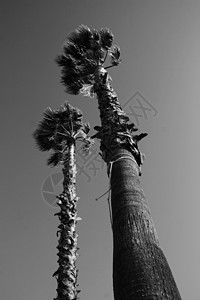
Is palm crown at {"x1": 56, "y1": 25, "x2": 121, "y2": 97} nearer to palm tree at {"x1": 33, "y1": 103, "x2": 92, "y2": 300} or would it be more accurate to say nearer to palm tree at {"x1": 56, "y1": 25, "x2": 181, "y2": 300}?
palm tree at {"x1": 56, "y1": 25, "x2": 181, "y2": 300}

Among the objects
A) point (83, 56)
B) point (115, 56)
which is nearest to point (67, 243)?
point (83, 56)

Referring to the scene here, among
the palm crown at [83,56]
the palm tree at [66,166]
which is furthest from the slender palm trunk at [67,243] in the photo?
the palm crown at [83,56]

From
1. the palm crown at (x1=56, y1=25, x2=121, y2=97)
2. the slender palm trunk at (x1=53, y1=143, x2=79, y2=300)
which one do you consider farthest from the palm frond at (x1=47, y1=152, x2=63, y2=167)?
the palm crown at (x1=56, y1=25, x2=121, y2=97)

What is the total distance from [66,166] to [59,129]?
317cm

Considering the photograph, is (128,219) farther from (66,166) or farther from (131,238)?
(66,166)

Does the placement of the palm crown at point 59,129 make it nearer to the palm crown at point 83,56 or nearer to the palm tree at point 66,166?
the palm tree at point 66,166

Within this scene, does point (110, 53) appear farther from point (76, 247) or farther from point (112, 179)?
point (112, 179)

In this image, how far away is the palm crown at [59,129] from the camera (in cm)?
1341

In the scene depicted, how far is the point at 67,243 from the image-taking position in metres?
7.82

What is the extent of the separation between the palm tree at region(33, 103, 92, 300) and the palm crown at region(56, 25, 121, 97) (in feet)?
10.7

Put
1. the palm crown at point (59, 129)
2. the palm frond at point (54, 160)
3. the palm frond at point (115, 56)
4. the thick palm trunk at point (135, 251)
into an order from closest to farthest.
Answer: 1. the thick palm trunk at point (135, 251)
2. the palm frond at point (115, 56)
3. the palm crown at point (59, 129)
4. the palm frond at point (54, 160)

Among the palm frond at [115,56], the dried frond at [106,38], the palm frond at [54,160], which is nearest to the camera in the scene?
the dried frond at [106,38]

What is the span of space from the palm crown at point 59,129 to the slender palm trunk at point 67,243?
11.0ft

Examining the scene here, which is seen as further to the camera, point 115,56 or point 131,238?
point 115,56
